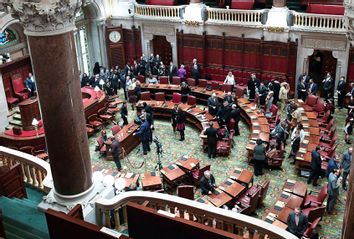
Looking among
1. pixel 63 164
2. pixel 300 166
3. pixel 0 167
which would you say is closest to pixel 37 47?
pixel 63 164

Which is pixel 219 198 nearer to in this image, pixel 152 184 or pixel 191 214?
pixel 152 184

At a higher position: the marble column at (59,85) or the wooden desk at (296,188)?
the marble column at (59,85)

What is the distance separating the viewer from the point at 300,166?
1412 cm

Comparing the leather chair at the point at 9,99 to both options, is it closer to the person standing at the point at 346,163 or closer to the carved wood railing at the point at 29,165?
the carved wood railing at the point at 29,165

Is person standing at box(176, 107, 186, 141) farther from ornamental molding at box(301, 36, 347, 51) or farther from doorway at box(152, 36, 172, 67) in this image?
doorway at box(152, 36, 172, 67)

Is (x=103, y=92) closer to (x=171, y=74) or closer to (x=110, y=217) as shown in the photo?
(x=171, y=74)

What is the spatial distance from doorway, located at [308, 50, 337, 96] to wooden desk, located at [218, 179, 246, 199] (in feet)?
32.4

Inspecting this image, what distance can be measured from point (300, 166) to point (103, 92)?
9807 mm

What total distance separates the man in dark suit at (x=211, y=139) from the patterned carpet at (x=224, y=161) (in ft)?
0.81

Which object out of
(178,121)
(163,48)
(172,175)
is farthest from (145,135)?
(163,48)

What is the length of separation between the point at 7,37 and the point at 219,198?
13.7 meters

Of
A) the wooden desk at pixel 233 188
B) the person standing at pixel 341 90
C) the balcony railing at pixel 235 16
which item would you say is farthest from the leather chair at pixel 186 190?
the balcony railing at pixel 235 16

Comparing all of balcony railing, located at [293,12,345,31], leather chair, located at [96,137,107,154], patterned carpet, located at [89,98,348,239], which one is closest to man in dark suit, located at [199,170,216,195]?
patterned carpet, located at [89,98,348,239]

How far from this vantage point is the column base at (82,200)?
331 inches
